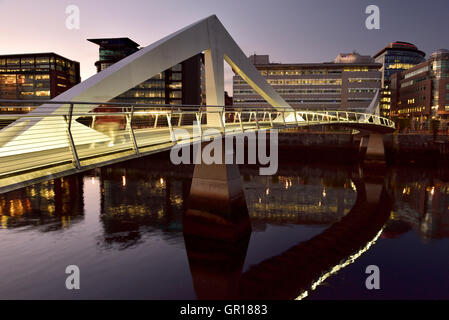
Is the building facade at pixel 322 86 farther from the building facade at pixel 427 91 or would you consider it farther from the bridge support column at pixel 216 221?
the bridge support column at pixel 216 221

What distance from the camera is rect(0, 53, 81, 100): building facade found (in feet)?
326

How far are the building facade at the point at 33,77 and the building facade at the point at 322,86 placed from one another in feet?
198

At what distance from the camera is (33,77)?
10125 centimetres

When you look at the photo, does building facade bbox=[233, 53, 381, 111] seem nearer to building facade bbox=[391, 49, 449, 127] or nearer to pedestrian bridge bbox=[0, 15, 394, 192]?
building facade bbox=[391, 49, 449, 127]

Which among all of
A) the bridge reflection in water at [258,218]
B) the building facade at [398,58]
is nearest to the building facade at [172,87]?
the bridge reflection in water at [258,218]

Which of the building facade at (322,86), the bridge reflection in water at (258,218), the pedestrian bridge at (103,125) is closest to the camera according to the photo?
the pedestrian bridge at (103,125)

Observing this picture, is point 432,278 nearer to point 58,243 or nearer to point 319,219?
point 319,219

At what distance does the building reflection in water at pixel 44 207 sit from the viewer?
18.1 meters

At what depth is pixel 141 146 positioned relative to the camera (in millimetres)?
8758

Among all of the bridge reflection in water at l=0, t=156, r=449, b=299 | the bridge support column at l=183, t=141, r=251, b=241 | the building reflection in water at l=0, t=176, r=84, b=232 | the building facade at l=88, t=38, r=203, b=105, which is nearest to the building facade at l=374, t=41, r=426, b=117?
the building facade at l=88, t=38, r=203, b=105

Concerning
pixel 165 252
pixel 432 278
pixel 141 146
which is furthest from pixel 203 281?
pixel 432 278

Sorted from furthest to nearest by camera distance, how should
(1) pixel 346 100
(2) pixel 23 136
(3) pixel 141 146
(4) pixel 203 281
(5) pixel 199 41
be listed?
(1) pixel 346 100 < (5) pixel 199 41 < (4) pixel 203 281 < (3) pixel 141 146 < (2) pixel 23 136
